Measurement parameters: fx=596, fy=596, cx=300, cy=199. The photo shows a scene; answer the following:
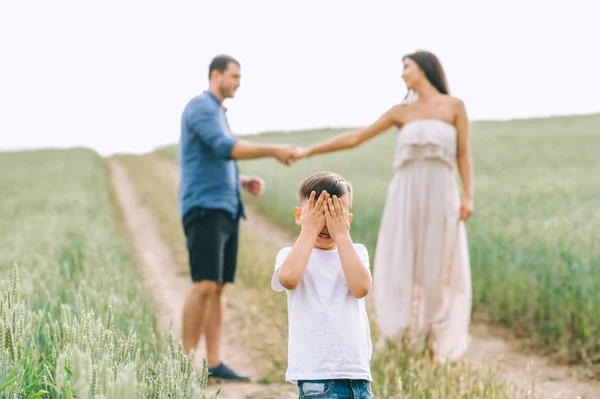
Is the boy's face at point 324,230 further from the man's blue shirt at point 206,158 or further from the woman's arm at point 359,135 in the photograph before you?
the woman's arm at point 359,135

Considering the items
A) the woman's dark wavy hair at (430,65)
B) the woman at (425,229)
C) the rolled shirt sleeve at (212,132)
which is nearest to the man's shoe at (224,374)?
the woman at (425,229)

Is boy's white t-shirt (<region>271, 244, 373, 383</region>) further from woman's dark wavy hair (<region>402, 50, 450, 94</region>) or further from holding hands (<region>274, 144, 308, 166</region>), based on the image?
woman's dark wavy hair (<region>402, 50, 450, 94</region>)

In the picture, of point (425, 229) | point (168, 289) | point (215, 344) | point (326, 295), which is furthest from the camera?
point (168, 289)

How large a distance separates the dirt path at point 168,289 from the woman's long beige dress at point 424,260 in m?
1.14

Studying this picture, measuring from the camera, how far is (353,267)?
7.00 ft

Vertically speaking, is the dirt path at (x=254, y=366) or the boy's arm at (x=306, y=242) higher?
the boy's arm at (x=306, y=242)

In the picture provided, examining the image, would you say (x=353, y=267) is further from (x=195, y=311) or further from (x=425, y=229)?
(x=425, y=229)

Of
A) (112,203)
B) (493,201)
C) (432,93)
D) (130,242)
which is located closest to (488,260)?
(432,93)

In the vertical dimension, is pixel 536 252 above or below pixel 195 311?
above

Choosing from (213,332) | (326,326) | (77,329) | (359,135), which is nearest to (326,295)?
(326,326)

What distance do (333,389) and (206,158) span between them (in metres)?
2.69

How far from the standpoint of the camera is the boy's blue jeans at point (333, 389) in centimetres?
219

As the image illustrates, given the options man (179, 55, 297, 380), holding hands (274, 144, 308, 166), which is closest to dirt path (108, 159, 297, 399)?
man (179, 55, 297, 380)

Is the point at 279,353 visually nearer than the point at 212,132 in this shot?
No
